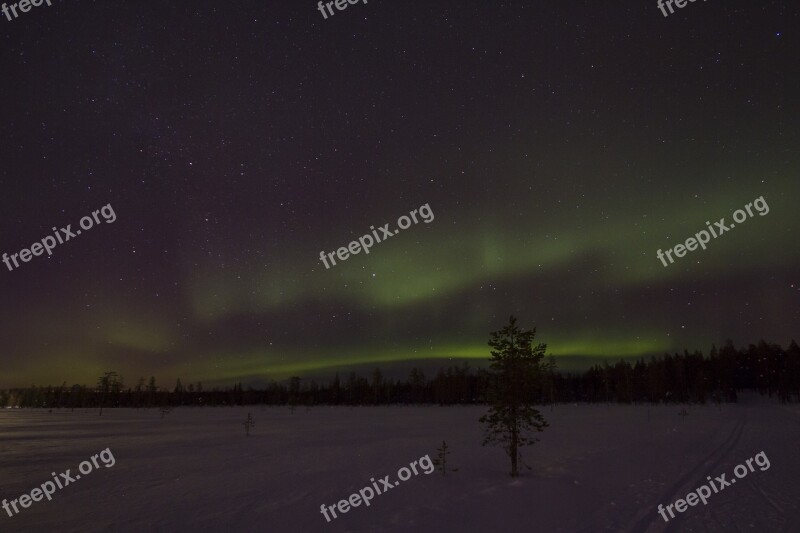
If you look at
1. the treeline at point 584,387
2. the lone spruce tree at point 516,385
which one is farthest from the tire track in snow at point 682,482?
the treeline at point 584,387

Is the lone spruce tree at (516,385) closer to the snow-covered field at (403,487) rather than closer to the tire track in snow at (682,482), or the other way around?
the snow-covered field at (403,487)

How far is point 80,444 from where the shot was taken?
32.1 m

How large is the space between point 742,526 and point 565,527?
4518mm

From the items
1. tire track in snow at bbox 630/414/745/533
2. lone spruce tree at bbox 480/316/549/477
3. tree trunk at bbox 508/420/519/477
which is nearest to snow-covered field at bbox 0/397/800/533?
tire track in snow at bbox 630/414/745/533

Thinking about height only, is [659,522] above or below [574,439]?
above

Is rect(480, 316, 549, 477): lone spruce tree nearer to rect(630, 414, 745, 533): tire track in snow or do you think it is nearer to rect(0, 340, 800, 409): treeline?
rect(630, 414, 745, 533): tire track in snow

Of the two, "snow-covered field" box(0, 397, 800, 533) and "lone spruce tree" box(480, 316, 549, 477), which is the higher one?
"lone spruce tree" box(480, 316, 549, 477)

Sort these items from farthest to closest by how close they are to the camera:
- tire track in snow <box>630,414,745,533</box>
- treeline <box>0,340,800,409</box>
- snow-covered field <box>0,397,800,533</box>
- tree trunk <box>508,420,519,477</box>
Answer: treeline <box>0,340,800,409</box> < tree trunk <box>508,420,519,477</box> < snow-covered field <box>0,397,800,533</box> < tire track in snow <box>630,414,745,533</box>

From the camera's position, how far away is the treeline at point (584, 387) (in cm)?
10355

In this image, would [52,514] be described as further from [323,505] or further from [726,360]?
[726,360]

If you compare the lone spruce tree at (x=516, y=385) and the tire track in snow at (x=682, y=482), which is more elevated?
the lone spruce tree at (x=516, y=385)

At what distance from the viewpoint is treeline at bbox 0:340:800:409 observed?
10355cm

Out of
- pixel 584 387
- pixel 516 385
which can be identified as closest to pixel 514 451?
pixel 516 385

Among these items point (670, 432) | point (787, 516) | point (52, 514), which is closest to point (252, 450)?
point (52, 514)
